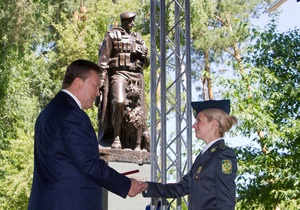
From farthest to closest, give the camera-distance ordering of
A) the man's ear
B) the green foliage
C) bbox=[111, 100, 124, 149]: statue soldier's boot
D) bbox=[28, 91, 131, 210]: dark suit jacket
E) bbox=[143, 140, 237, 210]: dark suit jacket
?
the green foliage, bbox=[111, 100, 124, 149]: statue soldier's boot, bbox=[143, 140, 237, 210]: dark suit jacket, the man's ear, bbox=[28, 91, 131, 210]: dark suit jacket

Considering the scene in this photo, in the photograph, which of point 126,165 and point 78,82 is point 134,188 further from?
point 126,165

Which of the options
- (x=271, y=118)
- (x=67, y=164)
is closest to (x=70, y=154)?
(x=67, y=164)

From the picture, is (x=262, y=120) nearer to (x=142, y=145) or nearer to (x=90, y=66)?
(x=142, y=145)

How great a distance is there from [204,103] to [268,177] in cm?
701

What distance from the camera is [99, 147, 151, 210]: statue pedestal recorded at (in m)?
8.00

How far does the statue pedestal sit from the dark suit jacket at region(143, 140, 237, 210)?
4453 millimetres

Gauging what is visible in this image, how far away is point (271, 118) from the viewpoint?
10516 millimetres

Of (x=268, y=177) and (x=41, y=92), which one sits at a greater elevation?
(x=41, y=92)

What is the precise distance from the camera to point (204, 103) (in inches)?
143

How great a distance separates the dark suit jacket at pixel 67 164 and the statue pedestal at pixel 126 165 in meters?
4.79

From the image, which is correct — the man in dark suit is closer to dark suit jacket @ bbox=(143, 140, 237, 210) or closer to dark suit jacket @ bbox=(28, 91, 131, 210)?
dark suit jacket @ bbox=(28, 91, 131, 210)

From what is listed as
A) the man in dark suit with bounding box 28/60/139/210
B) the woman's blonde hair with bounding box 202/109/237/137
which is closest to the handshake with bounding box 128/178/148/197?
the man in dark suit with bounding box 28/60/139/210

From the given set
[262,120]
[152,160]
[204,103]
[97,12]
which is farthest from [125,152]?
[97,12]

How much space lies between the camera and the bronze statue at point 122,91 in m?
8.32
